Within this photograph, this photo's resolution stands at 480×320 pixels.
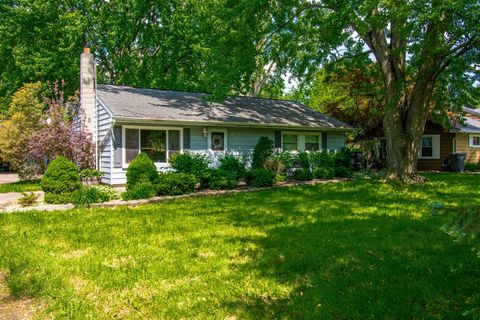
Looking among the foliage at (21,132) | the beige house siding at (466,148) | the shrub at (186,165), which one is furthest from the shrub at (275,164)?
the beige house siding at (466,148)

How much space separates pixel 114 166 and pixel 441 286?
37.3ft

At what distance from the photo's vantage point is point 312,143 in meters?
17.4

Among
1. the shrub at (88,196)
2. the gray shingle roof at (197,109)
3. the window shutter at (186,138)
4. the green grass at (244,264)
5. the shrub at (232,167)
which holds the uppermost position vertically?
the gray shingle roof at (197,109)

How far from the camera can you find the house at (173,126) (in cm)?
1303

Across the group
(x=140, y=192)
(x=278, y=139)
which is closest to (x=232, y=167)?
(x=278, y=139)

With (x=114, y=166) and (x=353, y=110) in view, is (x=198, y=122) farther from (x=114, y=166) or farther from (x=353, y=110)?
(x=353, y=110)

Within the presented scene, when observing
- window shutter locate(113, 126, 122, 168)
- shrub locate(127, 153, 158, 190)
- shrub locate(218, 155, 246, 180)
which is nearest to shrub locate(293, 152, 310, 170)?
shrub locate(218, 155, 246, 180)

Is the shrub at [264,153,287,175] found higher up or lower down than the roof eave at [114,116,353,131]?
lower down

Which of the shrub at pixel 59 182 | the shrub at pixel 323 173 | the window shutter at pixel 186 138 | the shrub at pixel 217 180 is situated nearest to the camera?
Result: the shrub at pixel 59 182

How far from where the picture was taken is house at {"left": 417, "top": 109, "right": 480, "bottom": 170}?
2061cm

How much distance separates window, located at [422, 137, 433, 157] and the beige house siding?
4.56ft

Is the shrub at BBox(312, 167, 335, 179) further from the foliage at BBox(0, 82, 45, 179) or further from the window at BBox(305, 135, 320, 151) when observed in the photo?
the foliage at BBox(0, 82, 45, 179)

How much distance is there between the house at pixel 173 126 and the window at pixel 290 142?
2 centimetres

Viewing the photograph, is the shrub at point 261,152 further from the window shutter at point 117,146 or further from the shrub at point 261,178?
the window shutter at point 117,146
